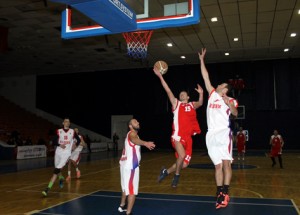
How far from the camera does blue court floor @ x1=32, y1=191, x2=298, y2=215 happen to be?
6086 millimetres

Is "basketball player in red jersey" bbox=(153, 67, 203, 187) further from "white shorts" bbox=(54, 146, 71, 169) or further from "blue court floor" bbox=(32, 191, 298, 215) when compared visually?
"white shorts" bbox=(54, 146, 71, 169)

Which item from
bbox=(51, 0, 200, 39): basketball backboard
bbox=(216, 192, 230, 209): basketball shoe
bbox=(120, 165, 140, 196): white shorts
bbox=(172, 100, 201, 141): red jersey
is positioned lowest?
bbox=(216, 192, 230, 209): basketball shoe

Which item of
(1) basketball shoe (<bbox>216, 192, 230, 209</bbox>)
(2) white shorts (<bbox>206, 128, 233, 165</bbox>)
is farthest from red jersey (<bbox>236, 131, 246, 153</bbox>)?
(1) basketball shoe (<bbox>216, 192, 230, 209</bbox>)

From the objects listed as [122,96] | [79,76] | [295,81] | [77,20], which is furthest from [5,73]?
[295,81]

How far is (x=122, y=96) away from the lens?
2722 cm

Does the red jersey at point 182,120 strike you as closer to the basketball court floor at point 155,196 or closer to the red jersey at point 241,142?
the basketball court floor at point 155,196

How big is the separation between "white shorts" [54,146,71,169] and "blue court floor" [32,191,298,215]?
130cm

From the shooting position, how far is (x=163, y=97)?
85.7ft

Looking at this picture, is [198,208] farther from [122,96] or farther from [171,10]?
[122,96]

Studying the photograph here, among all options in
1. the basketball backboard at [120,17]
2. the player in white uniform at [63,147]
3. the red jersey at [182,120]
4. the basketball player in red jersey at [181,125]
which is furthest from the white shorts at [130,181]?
the player in white uniform at [63,147]

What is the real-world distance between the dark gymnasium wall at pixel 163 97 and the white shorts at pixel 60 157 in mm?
17301

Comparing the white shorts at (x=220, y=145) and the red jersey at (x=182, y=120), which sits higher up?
the red jersey at (x=182, y=120)

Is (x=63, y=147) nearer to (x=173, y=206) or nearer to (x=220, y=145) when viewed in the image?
(x=173, y=206)

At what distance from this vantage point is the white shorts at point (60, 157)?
845 centimetres
